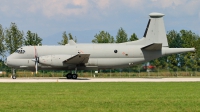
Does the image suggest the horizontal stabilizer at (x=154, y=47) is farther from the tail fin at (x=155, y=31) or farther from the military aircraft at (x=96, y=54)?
the tail fin at (x=155, y=31)

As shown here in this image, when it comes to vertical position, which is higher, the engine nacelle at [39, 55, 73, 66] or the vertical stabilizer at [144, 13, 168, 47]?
the vertical stabilizer at [144, 13, 168, 47]

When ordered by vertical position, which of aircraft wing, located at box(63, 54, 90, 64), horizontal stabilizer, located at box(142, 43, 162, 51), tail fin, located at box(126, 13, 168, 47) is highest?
tail fin, located at box(126, 13, 168, 47)

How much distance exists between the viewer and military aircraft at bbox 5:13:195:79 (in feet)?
149

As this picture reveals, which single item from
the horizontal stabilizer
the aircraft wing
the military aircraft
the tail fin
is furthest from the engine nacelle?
the horizontal stabilizer

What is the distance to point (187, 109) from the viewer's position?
53.3ft

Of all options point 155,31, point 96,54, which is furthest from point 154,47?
point 96,54

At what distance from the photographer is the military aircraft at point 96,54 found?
45.5 m

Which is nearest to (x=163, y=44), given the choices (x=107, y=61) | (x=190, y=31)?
(x=107, y=61)

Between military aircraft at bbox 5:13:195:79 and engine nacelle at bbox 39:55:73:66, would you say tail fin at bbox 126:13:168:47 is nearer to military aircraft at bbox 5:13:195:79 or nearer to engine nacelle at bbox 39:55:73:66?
military aircraft at bbox 5:13:195:79

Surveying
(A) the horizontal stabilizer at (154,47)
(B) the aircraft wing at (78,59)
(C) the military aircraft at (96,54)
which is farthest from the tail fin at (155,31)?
(B) the aircraft wing at (78,59)

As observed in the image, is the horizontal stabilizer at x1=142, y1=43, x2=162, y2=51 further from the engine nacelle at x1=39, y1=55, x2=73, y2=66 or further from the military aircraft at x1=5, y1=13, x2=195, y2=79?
the engine nacelle at x1=39, y1=55, x2=73, y2=66

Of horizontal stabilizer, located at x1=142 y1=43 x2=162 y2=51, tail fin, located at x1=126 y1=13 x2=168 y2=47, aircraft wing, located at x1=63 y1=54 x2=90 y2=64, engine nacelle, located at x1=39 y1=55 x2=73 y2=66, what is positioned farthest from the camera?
tail fin, located at x1=126 y1=13 x2=168 y2=47

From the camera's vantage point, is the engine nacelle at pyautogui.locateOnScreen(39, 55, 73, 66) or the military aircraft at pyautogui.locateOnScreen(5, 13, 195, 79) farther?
the military aircraft at pyautogui.locateOnScreen(5, 13, 195, 79)

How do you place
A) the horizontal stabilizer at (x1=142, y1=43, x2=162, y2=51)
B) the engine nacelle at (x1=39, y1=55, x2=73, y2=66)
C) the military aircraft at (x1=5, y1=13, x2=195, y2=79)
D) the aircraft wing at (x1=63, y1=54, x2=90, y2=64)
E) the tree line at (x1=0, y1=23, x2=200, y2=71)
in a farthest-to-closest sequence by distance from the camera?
1. the tree line at (x1=0, y1=23, x2=200, y2=71)
2. the horizontal stabilizer at (x1=142, y1=43, x2=162, y2=51)
3. the military aircraft at (x1=5, y1=13, x2=195, y2=79)
4. the engine nacelle at (x1=39, y1=55, x2=73, y2=66)
5. the aircraft wing at (x1=63, y1=54, x2=90, y2=64)
